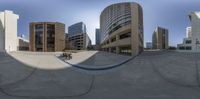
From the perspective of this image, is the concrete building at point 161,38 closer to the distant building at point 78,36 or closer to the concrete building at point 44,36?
the distant building at point 78,36

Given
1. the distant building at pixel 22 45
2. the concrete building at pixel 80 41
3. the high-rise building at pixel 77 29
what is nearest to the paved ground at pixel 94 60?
the distant building at pixel 22 45

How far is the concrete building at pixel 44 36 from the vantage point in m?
83.1

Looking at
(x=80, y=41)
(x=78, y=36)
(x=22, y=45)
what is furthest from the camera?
(x=78, y=36)

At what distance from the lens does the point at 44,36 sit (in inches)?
3292

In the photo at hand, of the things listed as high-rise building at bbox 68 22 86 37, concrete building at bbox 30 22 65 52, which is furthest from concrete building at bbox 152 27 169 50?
high-rise building at bbox 68 22 86 37

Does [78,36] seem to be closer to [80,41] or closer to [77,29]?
[80,41]

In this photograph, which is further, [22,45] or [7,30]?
[22,45]

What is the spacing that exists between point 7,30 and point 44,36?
4017 centimetres

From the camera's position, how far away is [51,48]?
84.4 metres

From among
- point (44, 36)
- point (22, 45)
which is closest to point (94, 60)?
point (44, 36)

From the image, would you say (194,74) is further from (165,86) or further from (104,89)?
(104,89)

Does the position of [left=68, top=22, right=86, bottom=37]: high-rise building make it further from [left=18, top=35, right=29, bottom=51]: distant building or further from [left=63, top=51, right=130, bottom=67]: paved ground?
[left=63, top=51, right=130, bottom=67]: paved ground

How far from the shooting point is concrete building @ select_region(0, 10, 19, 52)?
140ft

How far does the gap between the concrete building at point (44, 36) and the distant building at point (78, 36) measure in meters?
41.2
